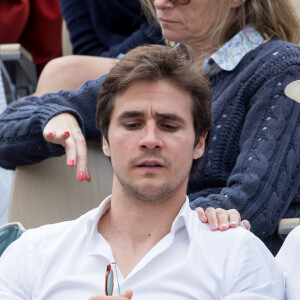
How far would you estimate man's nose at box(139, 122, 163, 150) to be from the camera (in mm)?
2006

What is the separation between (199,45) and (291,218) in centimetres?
72

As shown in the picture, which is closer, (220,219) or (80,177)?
(220,219)

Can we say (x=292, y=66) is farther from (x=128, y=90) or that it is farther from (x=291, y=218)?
(x=128, y=90)

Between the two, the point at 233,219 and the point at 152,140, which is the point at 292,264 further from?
the point at 152,140

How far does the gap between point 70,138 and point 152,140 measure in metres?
0.62

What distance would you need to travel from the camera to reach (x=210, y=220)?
2051mm

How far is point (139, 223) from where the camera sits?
6.85 ft

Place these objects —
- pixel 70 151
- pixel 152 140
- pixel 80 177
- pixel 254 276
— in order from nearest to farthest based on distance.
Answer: pixel 254 276 < pixel 152 140 < pixel 80 177 < pixel 70 151

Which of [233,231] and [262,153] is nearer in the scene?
[233,231]

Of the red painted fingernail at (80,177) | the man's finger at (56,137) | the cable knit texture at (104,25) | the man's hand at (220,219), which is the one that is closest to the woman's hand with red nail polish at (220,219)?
the man's hand at (220,219)

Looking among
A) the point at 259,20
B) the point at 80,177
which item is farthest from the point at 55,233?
the point at 259,20

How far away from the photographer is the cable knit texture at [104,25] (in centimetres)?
359

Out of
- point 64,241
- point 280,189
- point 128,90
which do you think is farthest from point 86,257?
point 280,189

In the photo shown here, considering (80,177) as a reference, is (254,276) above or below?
above
